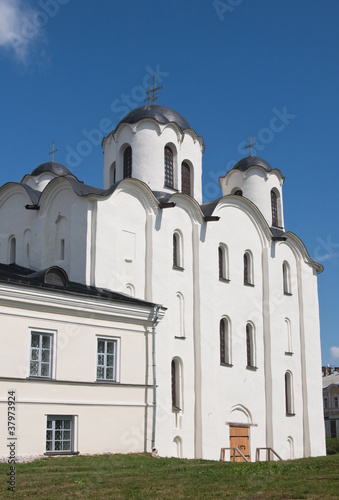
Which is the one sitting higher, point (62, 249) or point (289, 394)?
point (62, 249)

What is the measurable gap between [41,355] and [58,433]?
79.8 inches

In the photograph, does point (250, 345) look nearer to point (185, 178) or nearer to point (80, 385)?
point (185, 178)

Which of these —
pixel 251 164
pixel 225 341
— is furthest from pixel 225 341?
pixel 251 164

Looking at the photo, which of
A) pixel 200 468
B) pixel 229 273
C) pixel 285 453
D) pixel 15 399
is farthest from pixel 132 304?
pixel 285 453

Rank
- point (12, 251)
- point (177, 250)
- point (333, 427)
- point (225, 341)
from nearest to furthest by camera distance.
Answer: point (177, 250) < point (12, 251) < point (225, 341) < point (333, 427)

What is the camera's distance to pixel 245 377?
25.7 metres

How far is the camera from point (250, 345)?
2675 centimetres

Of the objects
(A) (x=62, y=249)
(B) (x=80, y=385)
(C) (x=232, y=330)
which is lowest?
(B) (x=80, y=385)

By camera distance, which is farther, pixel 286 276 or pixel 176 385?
pixel 286 276

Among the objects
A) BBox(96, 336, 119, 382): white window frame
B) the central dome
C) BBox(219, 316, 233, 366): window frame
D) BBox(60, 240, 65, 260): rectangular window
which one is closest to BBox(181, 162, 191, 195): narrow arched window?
the central dome

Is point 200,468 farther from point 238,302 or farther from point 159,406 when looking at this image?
point 238,302

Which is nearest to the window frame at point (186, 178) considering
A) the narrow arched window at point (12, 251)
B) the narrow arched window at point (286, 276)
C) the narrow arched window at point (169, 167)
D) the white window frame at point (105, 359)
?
the narrow arched window at point (169, 167)

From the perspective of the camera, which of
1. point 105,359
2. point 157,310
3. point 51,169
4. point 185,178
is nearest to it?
point 105,359

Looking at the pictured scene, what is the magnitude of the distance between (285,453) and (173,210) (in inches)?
434
